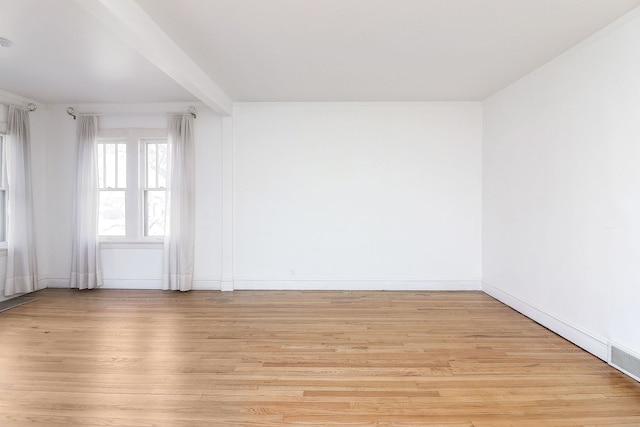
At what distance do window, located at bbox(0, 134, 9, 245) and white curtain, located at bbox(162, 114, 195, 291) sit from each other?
217 centimetres

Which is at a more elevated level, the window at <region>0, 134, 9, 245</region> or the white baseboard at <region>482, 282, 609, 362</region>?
the window at <region>0, 134, 9, 245</region>

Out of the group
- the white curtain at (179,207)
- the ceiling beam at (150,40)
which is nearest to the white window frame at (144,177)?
the white curtain at (179,207)

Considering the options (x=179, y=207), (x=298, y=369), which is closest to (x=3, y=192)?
(x=179, y=207)

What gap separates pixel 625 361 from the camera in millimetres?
2611

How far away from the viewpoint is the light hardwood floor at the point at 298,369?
2119 millimetres

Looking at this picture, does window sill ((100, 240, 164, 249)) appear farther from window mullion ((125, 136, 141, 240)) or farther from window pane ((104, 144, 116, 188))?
window pane ((104, 144, 116, 188))

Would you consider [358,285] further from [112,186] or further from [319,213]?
[112,186]

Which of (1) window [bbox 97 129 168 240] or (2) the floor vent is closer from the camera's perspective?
(2) the floor vent

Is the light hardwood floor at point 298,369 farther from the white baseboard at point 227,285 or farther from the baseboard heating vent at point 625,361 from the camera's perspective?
the white baseboard at point 227,285

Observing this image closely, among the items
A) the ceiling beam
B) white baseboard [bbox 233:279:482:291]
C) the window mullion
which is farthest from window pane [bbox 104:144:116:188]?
white baseboard [bbox 233:279:482:291]

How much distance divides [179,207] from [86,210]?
1446 millimetres

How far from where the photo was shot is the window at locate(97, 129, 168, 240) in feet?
16.9

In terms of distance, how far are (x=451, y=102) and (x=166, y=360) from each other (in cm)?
482

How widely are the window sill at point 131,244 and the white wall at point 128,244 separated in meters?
0.02
